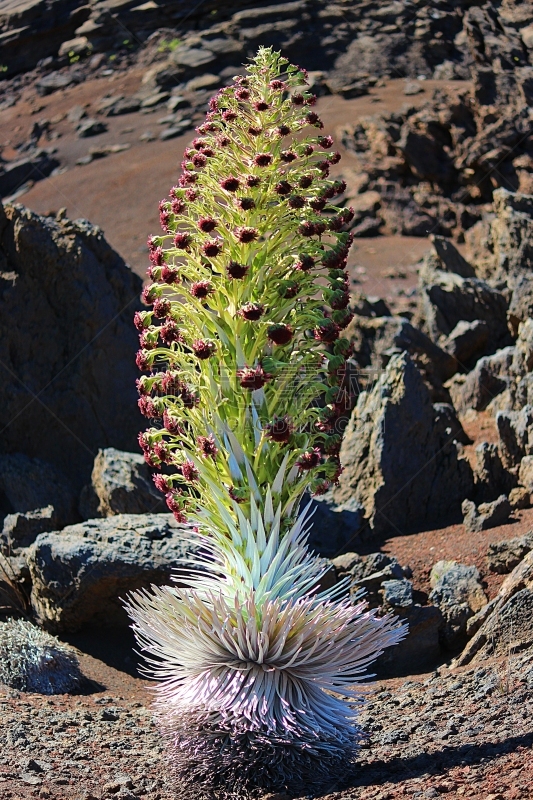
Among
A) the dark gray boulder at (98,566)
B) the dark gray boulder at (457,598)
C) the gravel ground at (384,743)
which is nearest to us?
the gravel ground at (384,743)

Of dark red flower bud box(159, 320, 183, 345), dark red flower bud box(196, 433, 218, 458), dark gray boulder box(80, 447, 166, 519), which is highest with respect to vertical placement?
dark red flower bud box(159, 320, 183, 345)

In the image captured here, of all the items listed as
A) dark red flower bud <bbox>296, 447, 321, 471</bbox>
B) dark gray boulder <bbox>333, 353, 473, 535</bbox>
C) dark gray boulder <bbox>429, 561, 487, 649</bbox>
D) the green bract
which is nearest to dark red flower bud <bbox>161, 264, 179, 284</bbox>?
the green bract

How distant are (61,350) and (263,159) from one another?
447cm

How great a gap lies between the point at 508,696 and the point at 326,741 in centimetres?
80

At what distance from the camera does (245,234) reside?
378cm

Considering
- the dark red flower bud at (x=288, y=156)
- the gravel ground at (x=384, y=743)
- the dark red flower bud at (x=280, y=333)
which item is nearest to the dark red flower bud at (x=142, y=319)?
the dark red flower bud at (x=280, y=333)

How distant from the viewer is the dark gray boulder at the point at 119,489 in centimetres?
695

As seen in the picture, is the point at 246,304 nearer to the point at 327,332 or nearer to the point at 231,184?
the point at 327,332

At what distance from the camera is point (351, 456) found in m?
7.38

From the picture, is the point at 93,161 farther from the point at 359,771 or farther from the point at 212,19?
the point at 359,771

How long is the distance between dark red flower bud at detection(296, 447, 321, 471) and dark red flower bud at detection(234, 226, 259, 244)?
0.80 m

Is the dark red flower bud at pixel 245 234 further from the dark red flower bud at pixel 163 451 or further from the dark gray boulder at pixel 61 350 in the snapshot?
the dark gray boulder at pixel 61 350

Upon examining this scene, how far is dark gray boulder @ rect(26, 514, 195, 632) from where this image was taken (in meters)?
5.68

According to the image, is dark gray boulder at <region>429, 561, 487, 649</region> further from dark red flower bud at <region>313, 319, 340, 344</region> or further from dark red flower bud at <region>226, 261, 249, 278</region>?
dark red flower bud at <region>226, 261, 249, 278</region>
